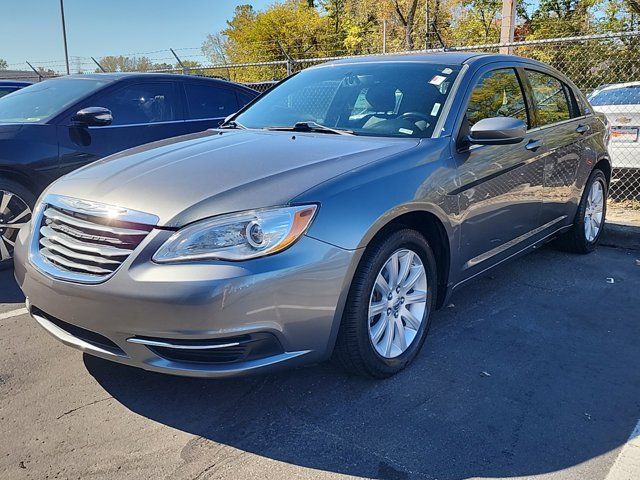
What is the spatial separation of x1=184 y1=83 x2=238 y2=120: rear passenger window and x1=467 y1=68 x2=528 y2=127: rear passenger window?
10.5ft

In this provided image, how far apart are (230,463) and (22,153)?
350 centimetres

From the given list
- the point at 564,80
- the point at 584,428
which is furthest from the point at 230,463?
the point at 564,80

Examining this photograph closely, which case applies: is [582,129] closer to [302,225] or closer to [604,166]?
[604,166]

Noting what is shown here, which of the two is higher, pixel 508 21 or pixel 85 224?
pixel 508 21

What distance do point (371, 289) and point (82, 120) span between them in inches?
132

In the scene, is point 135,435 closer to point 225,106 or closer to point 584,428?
point 584,428

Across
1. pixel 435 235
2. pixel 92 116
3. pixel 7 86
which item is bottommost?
pixel 435 235

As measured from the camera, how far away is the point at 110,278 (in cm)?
241

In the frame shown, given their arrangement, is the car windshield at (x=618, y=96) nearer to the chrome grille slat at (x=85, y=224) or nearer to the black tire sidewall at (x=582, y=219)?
the black tire sidewall at (x=582, y=219)

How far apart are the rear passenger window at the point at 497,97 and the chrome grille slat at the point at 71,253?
2268 millimetres

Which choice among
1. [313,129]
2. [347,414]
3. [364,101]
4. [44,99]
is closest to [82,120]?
[44,99]

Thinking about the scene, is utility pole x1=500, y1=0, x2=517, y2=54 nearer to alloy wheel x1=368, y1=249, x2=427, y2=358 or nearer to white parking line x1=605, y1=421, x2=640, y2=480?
alloy wheel x1=368, y1=249, x2=427, y2=358

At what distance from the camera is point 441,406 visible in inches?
109

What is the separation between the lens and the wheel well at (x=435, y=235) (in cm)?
306
